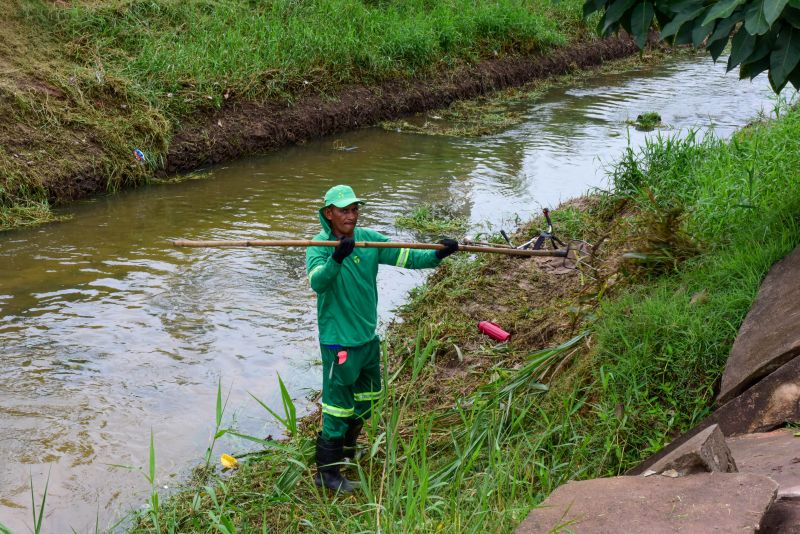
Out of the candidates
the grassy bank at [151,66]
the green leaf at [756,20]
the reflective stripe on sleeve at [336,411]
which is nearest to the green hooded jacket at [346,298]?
the reflective stripe on sleeve at [336,411]

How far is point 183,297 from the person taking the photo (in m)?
6.63

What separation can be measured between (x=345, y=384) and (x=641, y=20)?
7.54 ft

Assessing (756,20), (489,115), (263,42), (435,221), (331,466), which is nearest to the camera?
(756,20)

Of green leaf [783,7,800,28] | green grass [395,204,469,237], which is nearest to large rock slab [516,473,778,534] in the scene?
green leaf [783,7,800,28]

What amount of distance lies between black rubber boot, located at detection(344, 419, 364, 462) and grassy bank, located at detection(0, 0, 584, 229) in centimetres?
428

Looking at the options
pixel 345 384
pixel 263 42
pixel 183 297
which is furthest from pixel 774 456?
pixel 263 42

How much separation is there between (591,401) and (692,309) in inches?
28.2

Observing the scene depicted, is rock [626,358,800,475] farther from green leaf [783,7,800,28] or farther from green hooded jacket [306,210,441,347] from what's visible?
green leaf [783,7,800,28]

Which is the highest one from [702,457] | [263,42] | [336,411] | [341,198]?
[263,42]

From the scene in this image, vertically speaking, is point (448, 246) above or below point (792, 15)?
below

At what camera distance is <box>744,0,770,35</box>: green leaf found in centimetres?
351

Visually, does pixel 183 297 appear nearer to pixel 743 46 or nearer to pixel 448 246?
pixel 448 246

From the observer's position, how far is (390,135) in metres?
12.4

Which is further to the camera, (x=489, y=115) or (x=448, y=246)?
(x=489, y=115)
